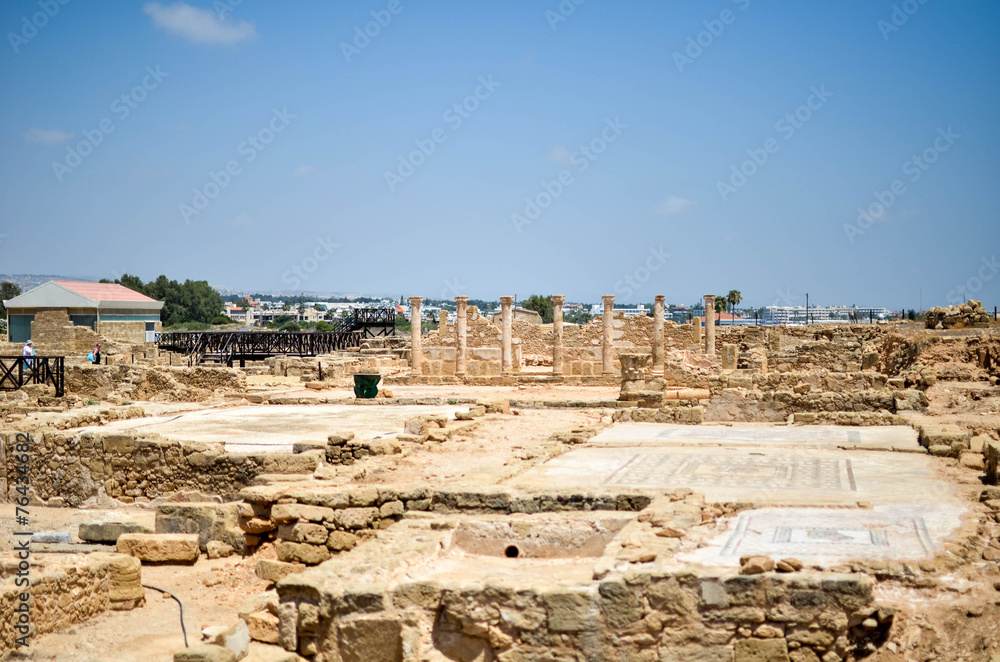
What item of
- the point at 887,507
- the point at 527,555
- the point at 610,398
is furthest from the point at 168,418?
the point at 887,507

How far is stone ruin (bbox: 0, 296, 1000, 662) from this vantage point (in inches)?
271

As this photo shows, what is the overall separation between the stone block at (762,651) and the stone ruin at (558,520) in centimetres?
2

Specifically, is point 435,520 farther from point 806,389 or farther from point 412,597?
point 806,389

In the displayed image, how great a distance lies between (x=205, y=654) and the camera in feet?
23.4

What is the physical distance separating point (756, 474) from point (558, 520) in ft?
11.6

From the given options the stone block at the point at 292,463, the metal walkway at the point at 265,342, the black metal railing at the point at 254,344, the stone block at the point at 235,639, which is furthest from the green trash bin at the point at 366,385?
the black metal railing at the point at 254,344

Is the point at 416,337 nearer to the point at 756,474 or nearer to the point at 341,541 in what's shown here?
the point at 756,474

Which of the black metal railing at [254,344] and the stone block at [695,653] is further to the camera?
the black metal railing at [254,344]

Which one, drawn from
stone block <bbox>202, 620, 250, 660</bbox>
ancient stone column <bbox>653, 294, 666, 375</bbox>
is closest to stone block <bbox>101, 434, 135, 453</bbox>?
stone block <bbox>202, 620, 250, 660</bbox>

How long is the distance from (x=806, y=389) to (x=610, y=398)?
5.39 m

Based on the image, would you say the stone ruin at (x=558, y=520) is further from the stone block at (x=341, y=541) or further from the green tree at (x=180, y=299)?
the green tree at (x=180, y=299)

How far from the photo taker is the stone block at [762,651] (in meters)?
6.75

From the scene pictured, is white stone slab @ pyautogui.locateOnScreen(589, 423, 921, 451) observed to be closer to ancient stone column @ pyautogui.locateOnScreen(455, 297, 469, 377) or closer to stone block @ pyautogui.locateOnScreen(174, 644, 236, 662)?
stone block @ pyautogui.locateOnScreen(174, 644, 236, 662)

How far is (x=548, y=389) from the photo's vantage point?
28.4 metres
